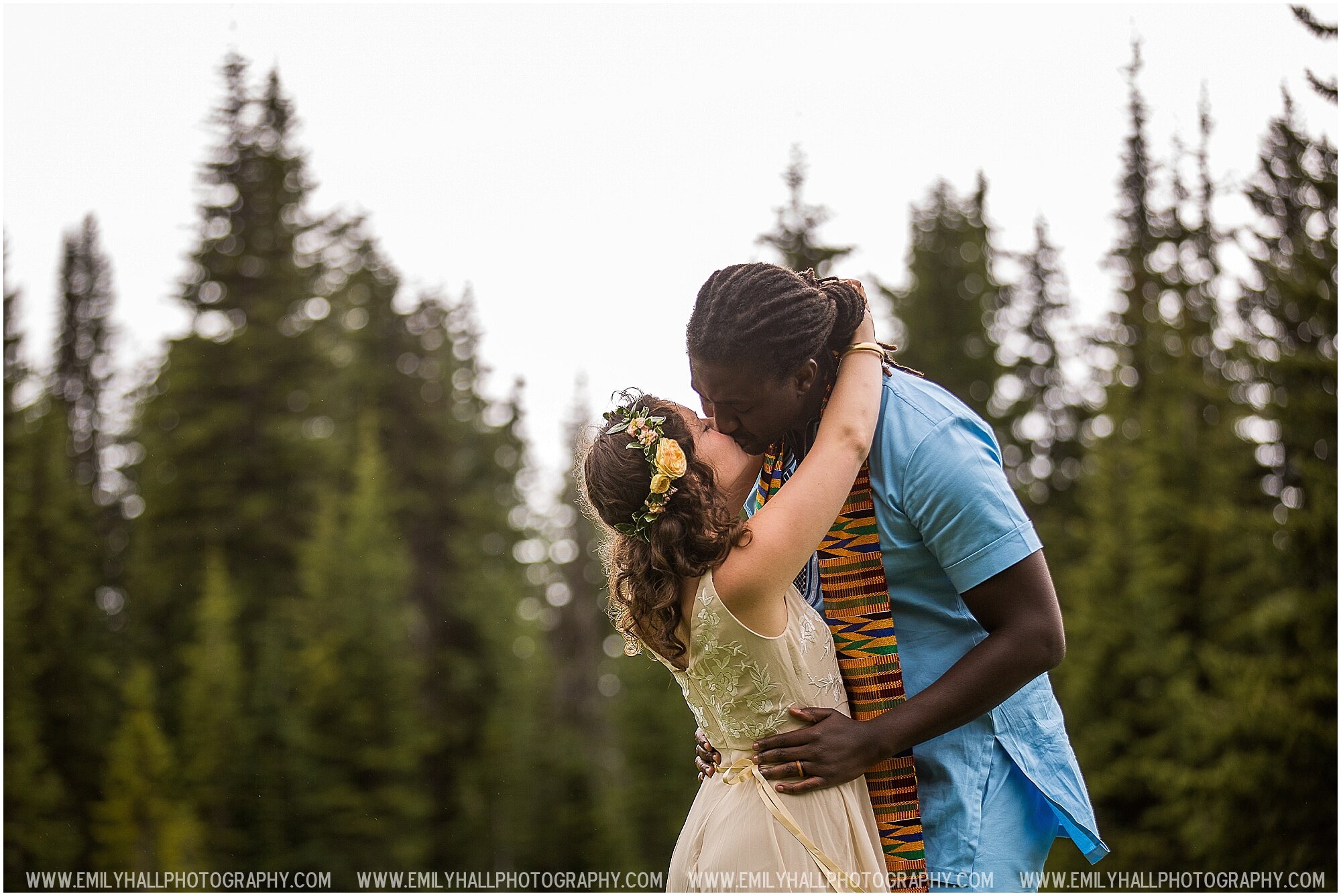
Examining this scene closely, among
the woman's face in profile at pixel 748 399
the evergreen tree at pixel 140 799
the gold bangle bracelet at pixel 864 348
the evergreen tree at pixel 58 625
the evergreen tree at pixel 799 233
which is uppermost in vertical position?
the evergreen tree at pixel 799 233

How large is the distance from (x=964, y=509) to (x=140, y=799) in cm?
2224

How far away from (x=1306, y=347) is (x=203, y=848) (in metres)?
19.0

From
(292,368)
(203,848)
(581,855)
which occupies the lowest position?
(581,855)

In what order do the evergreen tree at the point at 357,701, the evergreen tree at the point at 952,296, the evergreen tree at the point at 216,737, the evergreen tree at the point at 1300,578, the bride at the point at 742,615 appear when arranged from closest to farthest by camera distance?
the bride at the point at 742,615, the evergreen tree at the point at 1300,578, the evergreen tree at the point at 216,737, the evergreen tree at the point at 357,701, the evergreen tree at the point at 952,296

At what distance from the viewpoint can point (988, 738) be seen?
288 centimetres

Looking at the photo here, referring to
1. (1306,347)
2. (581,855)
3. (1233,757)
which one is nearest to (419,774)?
(581,855)

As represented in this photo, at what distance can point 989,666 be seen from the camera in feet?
8.86

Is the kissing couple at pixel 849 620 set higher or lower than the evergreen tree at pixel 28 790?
higher

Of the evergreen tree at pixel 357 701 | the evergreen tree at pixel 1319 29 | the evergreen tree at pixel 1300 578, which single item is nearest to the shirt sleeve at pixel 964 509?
the evergreen tree at pixel 1319 29

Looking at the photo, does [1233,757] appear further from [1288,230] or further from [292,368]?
[292,368]

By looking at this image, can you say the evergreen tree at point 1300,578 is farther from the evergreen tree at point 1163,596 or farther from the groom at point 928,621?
the groom at point 928,621

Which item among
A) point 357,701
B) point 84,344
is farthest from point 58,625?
point 84,344

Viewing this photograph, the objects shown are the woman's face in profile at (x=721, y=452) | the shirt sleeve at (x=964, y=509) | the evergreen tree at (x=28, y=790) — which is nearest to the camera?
the shirt sleeve at (x=964, y=509)

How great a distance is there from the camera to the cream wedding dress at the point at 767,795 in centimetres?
286
